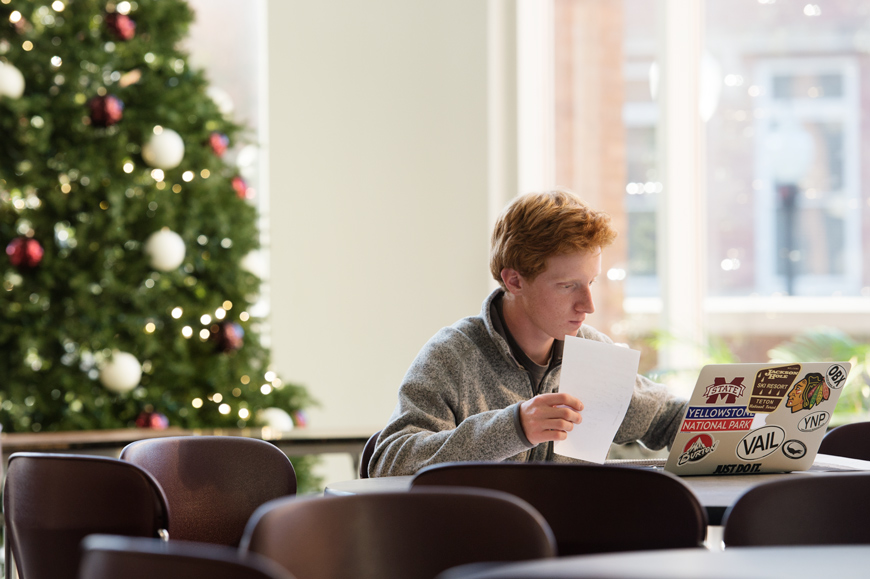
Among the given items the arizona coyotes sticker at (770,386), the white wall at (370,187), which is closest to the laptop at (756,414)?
the arizona coyotes sticker at (770,386)

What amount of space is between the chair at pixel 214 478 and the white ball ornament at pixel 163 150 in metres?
1.98

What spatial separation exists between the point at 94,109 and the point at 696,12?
282cm

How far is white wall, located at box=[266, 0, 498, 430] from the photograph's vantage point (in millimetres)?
4395

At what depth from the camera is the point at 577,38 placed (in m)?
4.46

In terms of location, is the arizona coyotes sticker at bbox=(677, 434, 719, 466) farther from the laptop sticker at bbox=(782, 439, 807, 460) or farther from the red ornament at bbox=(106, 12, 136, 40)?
the red ornament at bbox=(106, 12, 136, 40)

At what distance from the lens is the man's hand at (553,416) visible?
5.21 feet

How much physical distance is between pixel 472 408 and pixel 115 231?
212 cm

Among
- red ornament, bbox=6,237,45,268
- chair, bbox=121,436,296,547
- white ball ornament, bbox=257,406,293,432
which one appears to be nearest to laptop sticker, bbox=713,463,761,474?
chair, bbox=121,436,296,547

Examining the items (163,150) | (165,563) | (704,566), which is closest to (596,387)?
(704,566)

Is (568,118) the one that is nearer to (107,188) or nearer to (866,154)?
(866,154)

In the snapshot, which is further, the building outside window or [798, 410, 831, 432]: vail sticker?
the building outside window

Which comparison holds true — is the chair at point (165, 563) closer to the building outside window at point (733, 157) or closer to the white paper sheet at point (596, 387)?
the white paper sheet at point (596, 387)

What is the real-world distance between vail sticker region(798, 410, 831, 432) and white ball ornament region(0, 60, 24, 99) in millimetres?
3031

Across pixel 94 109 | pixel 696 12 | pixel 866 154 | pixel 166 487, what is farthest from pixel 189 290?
pixel 866 154
